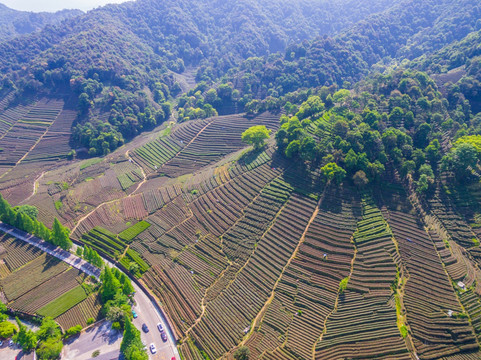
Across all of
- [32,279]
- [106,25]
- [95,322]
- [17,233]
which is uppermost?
[106,25]

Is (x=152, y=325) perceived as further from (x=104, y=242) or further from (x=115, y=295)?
(x=104, y=242)

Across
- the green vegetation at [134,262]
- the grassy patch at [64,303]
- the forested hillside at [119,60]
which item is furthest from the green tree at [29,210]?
the forested hillside at [119,60]

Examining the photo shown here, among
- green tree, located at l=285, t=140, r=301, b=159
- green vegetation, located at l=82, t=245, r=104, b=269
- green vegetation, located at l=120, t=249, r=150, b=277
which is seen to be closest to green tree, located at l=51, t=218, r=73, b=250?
green vegetation, located at l=82, t=245, r=104, b=269

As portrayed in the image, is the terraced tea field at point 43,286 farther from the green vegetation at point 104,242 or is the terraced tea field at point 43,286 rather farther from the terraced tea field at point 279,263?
the green vegetation at point 104,242

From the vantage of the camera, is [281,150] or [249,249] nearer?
[249,249]

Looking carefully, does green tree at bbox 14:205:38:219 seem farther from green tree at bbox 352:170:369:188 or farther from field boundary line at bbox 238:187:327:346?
green tree at bbox 352:170:369:188

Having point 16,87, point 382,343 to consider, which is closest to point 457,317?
point 382,343

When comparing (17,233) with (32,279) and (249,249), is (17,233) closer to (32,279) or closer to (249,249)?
(32,279)
